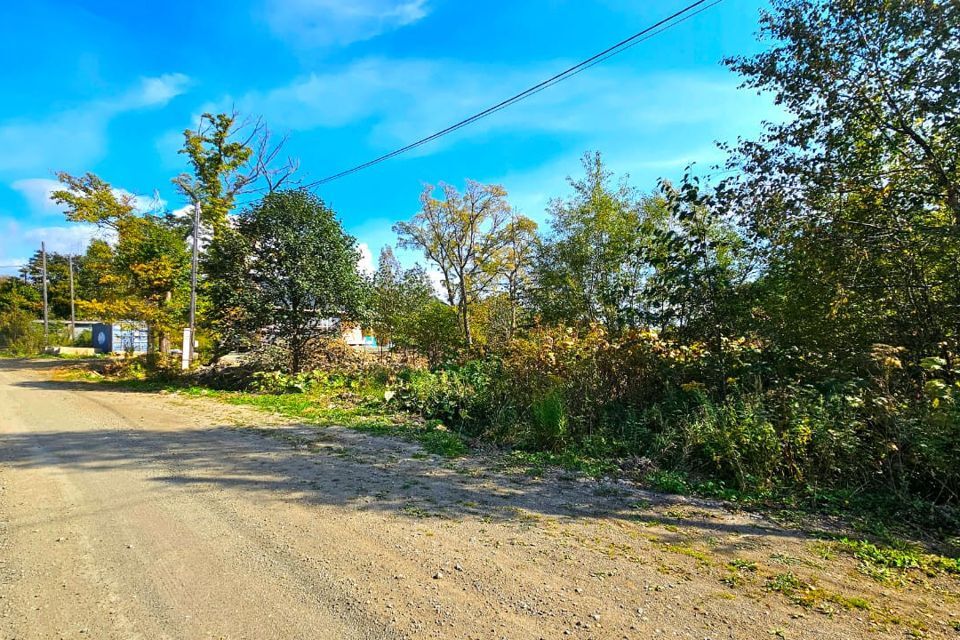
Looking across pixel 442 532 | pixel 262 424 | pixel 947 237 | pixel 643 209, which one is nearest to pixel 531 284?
pixel 643 209

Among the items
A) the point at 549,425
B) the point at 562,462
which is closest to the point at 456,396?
the point at 549,425

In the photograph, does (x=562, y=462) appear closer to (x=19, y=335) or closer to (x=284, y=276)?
(x=284, y=276)

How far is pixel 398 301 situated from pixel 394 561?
53.9 feet

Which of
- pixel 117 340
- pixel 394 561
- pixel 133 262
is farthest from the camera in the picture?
pixel 117 340

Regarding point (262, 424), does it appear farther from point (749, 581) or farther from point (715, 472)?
point (749, 581)

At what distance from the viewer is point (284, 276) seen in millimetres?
11320

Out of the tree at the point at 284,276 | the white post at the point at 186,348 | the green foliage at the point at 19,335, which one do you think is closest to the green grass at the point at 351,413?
the tree at the point at 284,276

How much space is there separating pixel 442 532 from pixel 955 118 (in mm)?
6130

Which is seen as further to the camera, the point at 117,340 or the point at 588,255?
the point at 117,340

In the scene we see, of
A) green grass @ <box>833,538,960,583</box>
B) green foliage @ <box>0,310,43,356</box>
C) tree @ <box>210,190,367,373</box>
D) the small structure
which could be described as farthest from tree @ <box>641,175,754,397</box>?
green foliage @ <box>0,310,43,356</box>

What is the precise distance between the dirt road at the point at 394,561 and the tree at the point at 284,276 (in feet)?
22.0

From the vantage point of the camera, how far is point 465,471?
467 centimetres

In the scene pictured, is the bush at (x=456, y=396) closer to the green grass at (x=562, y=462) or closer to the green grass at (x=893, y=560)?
the green grass at (x=562, y=462)

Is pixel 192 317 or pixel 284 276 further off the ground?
pixel 284 276
